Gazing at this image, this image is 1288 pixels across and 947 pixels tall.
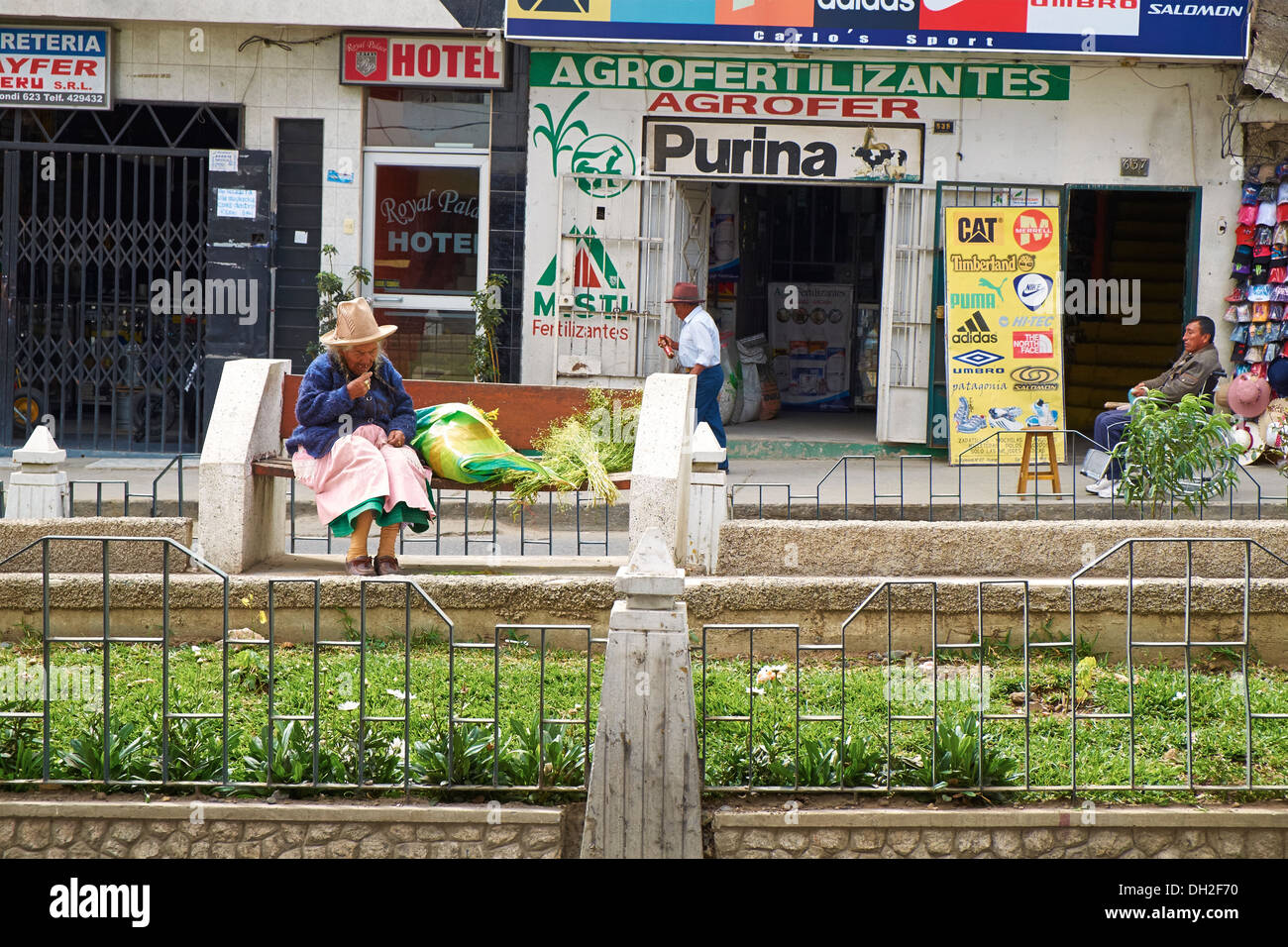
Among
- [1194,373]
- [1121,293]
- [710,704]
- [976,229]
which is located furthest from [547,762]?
[1121,293]

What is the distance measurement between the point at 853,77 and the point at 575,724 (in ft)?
30.2

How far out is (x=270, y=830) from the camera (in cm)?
469

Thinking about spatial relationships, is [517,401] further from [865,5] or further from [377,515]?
[865,5]

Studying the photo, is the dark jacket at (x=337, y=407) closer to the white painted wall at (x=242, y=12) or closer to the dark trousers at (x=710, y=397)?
the dark trousers at (x=710, y=397)

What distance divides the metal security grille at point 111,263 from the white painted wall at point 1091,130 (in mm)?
3399

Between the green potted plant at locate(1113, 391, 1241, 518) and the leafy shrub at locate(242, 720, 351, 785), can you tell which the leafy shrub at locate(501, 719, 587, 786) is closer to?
the leafy shrub at locate(242, 720, 351, 785)

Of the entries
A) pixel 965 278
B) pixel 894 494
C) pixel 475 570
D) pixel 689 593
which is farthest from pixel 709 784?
pixel 965 278

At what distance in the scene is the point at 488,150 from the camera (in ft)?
44.3

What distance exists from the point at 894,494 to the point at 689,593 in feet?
17.3

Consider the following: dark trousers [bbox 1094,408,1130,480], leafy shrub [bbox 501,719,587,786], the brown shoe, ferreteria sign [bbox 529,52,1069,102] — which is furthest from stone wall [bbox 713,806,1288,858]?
ferreteria sign [bbox 529,52,1069,102]

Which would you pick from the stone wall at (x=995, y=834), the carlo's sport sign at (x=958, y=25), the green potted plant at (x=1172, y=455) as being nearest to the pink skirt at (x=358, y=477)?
the stone wall at (x=995, y=834)

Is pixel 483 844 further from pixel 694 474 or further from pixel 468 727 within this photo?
pixel 694 474

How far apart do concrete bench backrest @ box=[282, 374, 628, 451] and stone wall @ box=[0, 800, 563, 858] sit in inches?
144

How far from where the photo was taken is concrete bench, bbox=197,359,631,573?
744 centimetres
